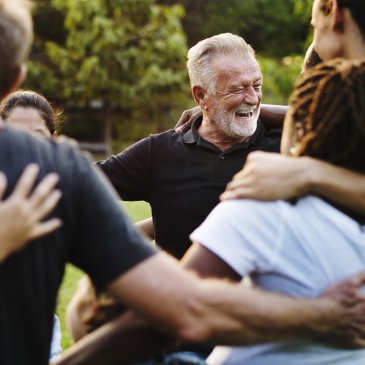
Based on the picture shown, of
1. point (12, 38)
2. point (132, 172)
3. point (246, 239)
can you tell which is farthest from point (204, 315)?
point (132, 172)

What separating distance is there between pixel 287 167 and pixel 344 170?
0.16 m

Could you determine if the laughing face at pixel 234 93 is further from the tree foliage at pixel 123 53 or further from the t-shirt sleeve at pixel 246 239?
the tree foliage at pixel 123 53

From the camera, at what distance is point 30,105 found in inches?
169

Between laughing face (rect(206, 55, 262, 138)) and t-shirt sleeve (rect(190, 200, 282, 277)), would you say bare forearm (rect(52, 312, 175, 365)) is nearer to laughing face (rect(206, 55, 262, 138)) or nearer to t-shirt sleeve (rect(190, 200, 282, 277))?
t-shirt sleeve (rect(190, 200, 282, 277))

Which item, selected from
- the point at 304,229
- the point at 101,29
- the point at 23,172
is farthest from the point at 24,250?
the point at 101,29

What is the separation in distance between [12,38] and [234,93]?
2576mm

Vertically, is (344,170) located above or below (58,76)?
above

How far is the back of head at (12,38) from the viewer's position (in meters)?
1.80

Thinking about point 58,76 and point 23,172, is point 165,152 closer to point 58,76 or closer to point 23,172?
point 23,172

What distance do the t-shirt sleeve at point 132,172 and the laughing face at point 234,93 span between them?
0.45 meters

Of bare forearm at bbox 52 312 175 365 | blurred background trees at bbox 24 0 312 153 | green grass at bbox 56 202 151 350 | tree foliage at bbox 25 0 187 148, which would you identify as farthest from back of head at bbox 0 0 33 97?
tree foliage at bbox 25 0 187 148

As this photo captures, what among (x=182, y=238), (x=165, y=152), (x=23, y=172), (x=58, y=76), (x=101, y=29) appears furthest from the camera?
(x=58, y=76)

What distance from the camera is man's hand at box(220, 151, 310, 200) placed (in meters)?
2.05

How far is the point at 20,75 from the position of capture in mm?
1880
